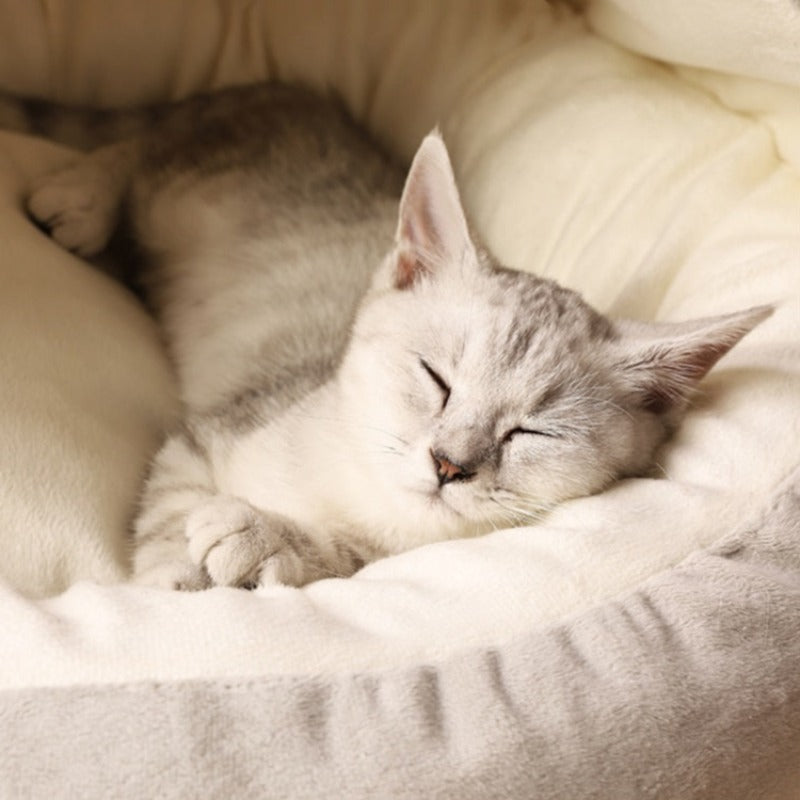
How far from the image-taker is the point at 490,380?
1.14m

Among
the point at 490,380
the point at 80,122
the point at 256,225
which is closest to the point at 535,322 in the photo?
the point at 490,380

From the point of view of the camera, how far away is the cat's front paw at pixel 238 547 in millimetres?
1086

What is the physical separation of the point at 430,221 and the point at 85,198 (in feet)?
2.36

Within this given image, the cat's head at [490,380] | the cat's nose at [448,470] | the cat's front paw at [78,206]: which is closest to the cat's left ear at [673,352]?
the cat's head at [490,380]

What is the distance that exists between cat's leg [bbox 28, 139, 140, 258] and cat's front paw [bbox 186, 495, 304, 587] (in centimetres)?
76

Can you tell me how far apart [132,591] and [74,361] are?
1.69ft

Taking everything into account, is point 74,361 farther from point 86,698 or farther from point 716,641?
point 716,641

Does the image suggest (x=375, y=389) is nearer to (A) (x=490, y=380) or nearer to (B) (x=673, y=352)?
(A) (x=490, y=380)

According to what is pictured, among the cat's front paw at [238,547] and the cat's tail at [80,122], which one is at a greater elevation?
the cat's front paw at [238,547]

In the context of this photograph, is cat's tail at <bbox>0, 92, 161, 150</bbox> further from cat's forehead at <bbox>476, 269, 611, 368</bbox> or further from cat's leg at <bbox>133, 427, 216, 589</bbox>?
cat's forehead at <bbox>476, 269, 611, 368</bbox>

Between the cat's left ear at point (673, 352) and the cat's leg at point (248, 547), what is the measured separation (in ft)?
1.49

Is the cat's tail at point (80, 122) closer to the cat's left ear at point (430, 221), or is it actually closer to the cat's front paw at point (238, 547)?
the cat's left ear at point (430, 221)

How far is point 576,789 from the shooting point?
871mm

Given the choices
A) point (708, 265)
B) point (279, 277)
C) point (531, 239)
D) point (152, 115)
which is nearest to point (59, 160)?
point (152, 115)
